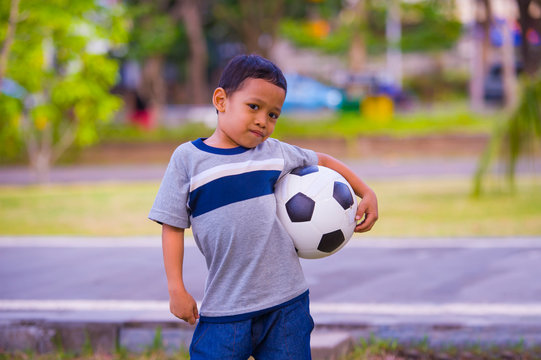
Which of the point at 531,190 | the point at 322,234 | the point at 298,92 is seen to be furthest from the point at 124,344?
the point at 298,92

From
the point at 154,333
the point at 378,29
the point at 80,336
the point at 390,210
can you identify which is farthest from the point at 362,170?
the point at 378,29

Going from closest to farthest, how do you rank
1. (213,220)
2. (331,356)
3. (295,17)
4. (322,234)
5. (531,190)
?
1. (213,220)
2. (322,234)
3. (331,356)
4. (531,190)
5. (295,17)

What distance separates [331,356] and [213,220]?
1.42 m

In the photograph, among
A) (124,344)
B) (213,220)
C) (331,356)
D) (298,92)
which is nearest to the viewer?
(213,220)

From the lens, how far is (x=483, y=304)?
16.0 feet

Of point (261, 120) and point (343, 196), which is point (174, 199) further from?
point (343, 196)

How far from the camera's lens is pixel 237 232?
2.49 m

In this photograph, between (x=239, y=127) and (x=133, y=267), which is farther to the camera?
(x=133, y=267)

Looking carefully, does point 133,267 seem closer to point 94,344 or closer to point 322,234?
point 94,344

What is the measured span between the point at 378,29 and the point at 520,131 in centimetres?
3038

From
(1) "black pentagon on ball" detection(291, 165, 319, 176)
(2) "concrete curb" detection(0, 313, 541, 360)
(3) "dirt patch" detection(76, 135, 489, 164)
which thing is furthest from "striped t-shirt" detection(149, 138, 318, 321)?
(3) "dirt patch" detection(76, 135, 489, 164)

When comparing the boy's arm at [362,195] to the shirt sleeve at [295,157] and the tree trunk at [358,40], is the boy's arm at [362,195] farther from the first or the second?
the tree trunk at [358,40]

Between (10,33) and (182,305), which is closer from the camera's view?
(182,305)

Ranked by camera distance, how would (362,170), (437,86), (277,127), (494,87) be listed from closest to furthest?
(362,170)
(277,127)
(494,87)
(437,86)
